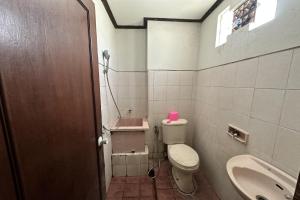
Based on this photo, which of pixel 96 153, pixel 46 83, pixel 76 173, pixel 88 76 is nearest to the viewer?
pixel 46 83

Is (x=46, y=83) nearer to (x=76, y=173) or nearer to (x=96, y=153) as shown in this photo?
(x=76, y=173)

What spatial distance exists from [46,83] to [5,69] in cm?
14

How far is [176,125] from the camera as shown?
77.7 inches

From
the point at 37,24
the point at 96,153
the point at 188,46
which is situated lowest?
the point at 96,153

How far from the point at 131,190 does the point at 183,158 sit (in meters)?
0.77

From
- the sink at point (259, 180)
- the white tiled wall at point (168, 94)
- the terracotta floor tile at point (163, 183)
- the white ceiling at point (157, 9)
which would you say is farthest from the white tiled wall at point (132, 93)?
the sink at point (259, 180)

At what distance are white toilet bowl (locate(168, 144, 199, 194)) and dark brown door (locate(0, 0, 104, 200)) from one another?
1.03m

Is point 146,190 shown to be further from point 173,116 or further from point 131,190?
point 173,116

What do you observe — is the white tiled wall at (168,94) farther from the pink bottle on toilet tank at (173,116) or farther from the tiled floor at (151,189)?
the tiled floor at (151,189)

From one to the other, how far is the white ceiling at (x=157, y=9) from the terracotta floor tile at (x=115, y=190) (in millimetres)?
2274

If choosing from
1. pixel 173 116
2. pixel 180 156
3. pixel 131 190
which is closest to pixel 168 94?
pixel 173 116

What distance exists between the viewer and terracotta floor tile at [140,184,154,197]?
1.63m

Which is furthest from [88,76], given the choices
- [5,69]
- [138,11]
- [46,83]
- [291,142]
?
[138,11]

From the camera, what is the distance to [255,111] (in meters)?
1.07
